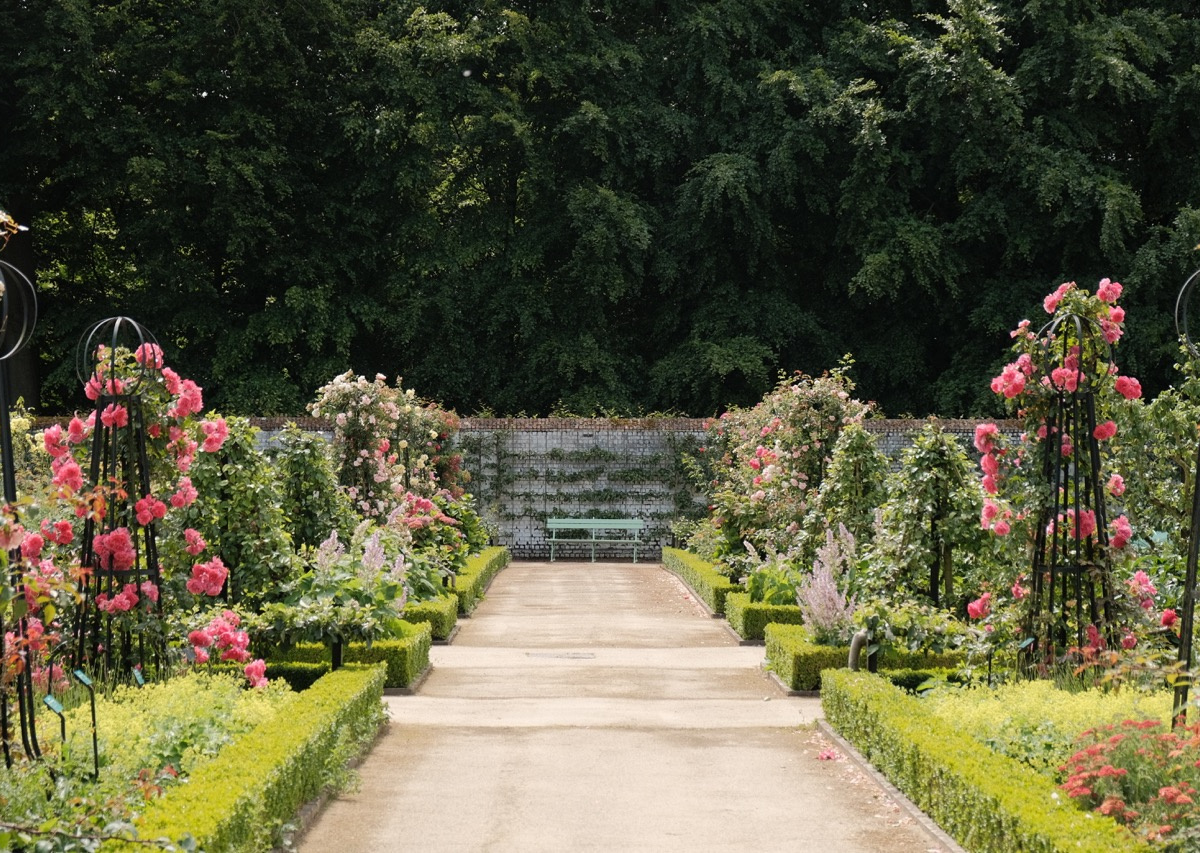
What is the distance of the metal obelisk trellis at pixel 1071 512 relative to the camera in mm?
7535

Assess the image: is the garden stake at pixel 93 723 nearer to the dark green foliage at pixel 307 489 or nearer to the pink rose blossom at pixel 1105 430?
the pink rose blossom at pixel 1105 430

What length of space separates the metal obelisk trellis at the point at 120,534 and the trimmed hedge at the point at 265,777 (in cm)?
95

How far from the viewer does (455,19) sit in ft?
88.9

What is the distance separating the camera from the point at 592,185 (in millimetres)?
26000

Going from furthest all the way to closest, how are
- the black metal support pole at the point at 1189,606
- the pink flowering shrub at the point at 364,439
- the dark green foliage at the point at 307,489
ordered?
the pink flowering shrub at the point at 364,439 < the dark green foliage at the point at 307,489 < the black metal support pole at the point at 1189,606

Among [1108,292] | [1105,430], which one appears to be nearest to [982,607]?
[1105,430]

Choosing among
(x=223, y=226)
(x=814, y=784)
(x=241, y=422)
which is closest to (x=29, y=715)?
(x=814, y=784)

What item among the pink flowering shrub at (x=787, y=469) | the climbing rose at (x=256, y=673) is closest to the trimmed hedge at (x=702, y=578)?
the pink flowering shrub at (x=787, y=469)

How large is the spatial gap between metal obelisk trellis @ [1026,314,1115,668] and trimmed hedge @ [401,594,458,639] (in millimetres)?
5354

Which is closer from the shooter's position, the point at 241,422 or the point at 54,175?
the point at 241,422

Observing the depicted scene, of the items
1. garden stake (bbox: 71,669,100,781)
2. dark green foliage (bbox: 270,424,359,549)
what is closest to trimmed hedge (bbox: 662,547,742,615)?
dark green foliage (bbox: 270,424,359,549)

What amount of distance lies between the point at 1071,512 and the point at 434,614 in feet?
18.3

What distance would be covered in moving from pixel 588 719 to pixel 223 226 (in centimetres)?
1836

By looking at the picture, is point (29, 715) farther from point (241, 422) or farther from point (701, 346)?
point (701, 346)
